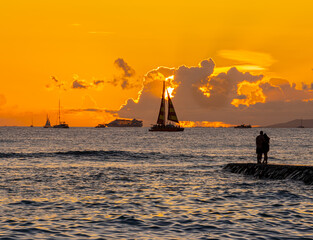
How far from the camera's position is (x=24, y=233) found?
16.4 meters

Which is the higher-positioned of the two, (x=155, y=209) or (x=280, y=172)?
(x=280, y=172)

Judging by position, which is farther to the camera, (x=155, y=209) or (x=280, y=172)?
(x=280, y=172)

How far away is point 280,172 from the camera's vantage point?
35312mm

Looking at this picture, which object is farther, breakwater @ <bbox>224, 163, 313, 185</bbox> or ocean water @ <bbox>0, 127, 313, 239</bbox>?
breakwater @ <bbox>224, 163, 313, 185</bbox>

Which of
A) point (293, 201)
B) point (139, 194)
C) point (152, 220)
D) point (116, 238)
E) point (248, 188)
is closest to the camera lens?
point (116, 238)

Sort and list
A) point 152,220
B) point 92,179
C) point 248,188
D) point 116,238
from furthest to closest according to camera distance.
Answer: point 92,179, point 248,188, point 152,220, point 116,238

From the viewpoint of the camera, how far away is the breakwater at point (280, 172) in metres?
33.2

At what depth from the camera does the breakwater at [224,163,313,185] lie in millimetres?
33188

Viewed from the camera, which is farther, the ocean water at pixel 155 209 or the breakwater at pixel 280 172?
the breakwater at pixel 280 172

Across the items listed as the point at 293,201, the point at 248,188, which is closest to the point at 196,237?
the point at 293,201

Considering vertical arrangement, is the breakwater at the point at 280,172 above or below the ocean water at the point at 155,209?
above

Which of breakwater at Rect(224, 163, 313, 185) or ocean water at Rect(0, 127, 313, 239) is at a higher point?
breakwater at Rect(224, 163, 313, 185)

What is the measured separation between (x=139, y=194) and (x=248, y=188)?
23.6 feet

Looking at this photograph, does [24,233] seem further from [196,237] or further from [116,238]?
[196,237]
